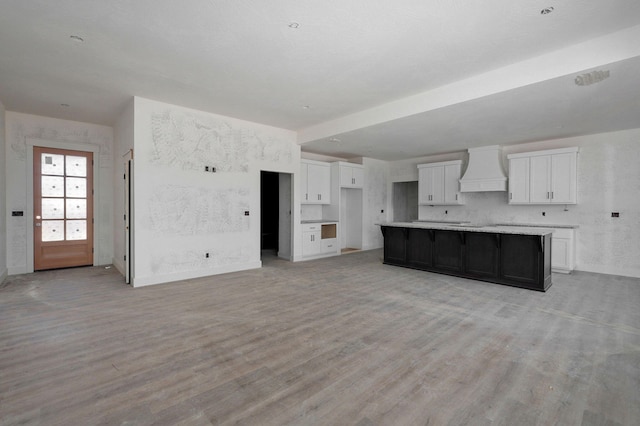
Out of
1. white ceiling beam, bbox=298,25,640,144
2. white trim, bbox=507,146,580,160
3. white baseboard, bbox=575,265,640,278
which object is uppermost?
white ceiling beam, bbox=298,25,640,144

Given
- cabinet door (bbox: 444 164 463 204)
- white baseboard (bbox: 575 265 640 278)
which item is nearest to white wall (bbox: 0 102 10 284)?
cabinet door (bbox: 444 164 463 204)

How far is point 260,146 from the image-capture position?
245 inches

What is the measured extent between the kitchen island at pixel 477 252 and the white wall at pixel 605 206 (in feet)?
6.68

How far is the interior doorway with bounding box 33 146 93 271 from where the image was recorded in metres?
5.68

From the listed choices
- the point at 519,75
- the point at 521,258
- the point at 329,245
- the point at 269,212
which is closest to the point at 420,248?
the point at 521,258

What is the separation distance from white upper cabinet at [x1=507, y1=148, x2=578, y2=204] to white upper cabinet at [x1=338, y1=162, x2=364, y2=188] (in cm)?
369

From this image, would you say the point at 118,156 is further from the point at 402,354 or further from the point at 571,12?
the point at 571,12

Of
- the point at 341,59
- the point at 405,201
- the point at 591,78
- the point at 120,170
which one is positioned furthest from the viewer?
the point at 405,201

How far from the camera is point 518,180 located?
6.61 metres

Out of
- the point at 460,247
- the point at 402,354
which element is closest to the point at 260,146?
the point at 460,247

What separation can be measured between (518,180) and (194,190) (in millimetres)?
6819

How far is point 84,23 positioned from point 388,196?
828 cm

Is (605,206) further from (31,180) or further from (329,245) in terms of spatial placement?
(31,180)

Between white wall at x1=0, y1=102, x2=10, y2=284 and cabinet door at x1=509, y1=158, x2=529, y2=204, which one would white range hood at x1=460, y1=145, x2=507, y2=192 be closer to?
cabinet door at x1=509, y1=158, x2=529, y2=204
